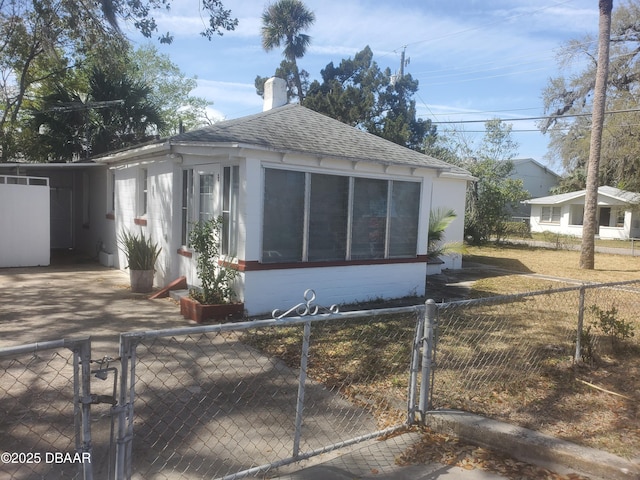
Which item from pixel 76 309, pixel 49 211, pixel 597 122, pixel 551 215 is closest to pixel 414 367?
pixel 76 309

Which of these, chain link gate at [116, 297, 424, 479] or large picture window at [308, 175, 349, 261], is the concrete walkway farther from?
large picture window at [308, 175, 349, 261]

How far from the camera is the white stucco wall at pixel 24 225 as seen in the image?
12.3 m

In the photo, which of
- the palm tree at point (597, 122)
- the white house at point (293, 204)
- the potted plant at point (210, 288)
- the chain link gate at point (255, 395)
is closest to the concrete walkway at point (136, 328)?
the chain link gate at point (255, 395)

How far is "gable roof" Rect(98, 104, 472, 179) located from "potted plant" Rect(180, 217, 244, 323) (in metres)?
1.48

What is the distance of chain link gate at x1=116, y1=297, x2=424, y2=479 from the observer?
10.7ft

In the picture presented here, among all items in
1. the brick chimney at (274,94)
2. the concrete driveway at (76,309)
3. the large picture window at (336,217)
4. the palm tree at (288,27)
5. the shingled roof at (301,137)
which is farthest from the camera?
the palm tree at (288,27)

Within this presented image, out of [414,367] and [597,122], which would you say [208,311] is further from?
[597,122]

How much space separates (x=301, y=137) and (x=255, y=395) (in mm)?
5540

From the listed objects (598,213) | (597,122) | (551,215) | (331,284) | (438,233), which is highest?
(597,122)

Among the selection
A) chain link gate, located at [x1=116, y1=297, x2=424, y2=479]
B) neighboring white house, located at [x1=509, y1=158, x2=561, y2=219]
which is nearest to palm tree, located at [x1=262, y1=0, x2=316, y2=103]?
neighboring white house, located at [x1=509, y1=158, x2=561, y2=219]

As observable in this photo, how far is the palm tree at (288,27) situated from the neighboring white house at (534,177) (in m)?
24.4

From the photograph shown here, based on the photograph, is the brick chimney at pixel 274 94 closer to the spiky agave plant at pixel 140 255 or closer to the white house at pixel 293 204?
the white house at pixel 293 204

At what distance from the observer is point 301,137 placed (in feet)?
29.5

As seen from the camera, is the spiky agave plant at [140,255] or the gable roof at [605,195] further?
the gable roof at [605,195]
